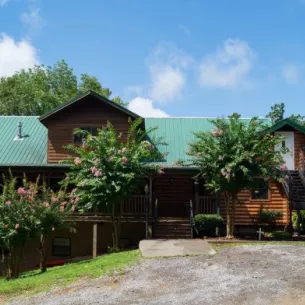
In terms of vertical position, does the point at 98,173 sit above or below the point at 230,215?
above

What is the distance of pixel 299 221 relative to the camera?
72.4ft

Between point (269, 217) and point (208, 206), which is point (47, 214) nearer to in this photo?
point (208, 206)

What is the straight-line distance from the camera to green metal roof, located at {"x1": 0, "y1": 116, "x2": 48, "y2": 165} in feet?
79.2

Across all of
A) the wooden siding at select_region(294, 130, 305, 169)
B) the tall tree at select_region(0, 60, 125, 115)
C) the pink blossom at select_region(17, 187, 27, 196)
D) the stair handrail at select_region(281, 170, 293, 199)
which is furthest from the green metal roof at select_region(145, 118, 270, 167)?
the tall tree at select_region(0, 60, 125, 115)

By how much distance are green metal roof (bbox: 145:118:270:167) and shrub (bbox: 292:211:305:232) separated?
21.1ft

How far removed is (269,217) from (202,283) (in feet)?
40.7

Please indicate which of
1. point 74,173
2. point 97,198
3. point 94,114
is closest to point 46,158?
point 94,114

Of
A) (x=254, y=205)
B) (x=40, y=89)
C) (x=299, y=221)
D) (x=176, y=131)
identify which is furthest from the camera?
(x=40, y=89)

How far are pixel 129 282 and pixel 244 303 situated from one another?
359 cm

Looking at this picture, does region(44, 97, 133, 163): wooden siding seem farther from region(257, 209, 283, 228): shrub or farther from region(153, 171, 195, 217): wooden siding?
region(257, 209, 283, 228): shrub

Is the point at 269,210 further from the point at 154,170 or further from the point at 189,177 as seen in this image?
the point at 154,170

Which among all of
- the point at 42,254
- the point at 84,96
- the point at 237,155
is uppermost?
the point at 84,96

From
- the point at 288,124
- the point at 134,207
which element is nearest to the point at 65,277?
the point at 134,207

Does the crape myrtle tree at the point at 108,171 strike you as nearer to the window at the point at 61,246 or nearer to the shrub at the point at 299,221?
the window at the point at 61,246
